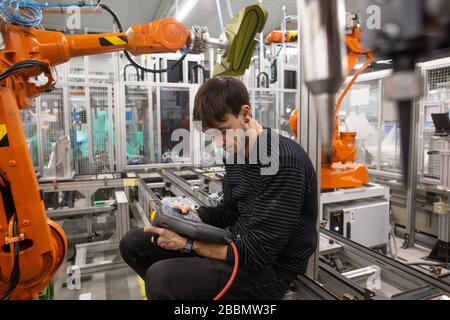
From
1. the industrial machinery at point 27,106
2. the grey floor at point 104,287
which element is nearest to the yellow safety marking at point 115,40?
the industrial machinery at point 27,106

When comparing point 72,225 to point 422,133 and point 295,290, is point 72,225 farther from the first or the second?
point 422,133

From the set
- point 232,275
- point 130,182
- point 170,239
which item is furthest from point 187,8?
point 232,275

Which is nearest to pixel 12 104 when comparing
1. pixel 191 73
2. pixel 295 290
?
pixel 295 290

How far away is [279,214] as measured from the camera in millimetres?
A: 1196

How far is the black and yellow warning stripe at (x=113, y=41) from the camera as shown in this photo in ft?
6.70

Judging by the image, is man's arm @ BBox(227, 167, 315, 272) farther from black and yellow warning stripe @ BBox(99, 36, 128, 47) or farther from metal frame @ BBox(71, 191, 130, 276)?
metal frame @ BBox(71, 191, 130, 276)

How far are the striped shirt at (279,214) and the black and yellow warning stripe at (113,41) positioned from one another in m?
1.31

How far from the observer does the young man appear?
47.1 inches

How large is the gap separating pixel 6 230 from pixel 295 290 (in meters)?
1.52

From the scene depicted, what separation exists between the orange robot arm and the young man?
80 centimetres

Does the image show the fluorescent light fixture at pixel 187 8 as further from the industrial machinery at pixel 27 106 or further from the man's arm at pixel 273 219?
the man's arm at pixel 273 219

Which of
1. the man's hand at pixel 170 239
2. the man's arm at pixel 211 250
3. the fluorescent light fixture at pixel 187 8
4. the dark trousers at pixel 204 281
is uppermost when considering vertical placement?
the fluorescent light fixture at pixel 187 8

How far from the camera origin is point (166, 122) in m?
5.02

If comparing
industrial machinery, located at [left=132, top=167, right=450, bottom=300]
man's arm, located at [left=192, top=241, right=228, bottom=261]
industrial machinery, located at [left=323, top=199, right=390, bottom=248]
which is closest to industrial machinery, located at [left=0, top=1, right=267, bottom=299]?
man's arm, located at [left=192, top=241, right=228, bottom=261]
